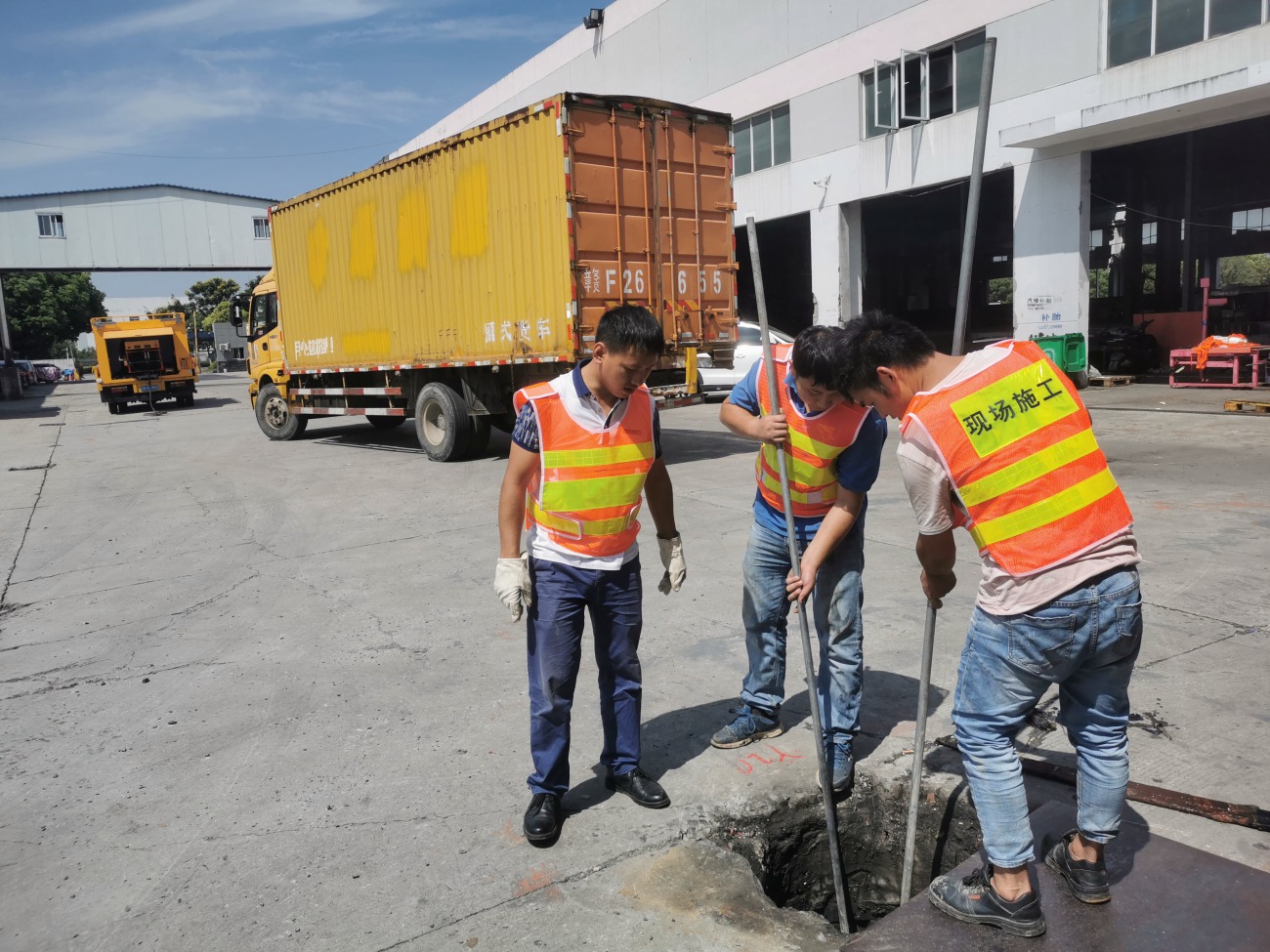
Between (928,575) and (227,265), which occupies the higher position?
(227,265)

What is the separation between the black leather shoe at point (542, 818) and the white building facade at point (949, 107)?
29.0 feet

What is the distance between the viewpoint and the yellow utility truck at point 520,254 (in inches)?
395

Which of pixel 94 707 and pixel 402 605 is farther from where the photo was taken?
pixel 402 605

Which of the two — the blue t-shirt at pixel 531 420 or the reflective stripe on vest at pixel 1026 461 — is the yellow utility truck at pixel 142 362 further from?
the reflective stripe on vest at pixel 1026 461

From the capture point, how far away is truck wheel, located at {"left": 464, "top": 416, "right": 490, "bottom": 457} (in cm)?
1184

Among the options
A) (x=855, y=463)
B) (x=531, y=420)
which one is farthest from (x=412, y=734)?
(x=855, y=463)

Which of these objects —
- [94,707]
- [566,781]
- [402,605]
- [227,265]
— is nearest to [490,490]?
[402,605]

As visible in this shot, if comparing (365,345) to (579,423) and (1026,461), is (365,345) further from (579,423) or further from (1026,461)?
(1026,461)

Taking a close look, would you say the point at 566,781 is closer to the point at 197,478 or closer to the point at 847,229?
the point at 197,478

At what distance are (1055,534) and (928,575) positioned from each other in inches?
18.8

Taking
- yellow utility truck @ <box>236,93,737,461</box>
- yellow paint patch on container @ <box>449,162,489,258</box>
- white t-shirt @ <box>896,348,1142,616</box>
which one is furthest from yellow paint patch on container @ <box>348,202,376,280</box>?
white t-shirt @ <box>896,348,1142,616</box>

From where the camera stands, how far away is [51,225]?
123 ft

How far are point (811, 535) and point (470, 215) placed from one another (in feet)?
28.8

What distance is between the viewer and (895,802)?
3.33 metres
